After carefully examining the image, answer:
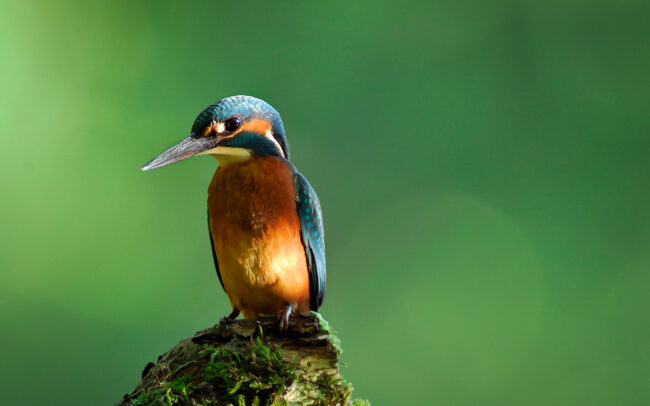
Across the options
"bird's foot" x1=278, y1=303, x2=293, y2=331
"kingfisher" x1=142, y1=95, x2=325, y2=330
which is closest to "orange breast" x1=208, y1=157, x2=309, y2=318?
"kingfisher" x1=142, y1=95, x2=325, y2=330

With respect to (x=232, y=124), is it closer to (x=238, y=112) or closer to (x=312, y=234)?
(x=238, y=112)

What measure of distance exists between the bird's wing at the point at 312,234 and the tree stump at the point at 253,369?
1.48 feet

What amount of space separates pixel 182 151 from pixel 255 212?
0.32 meters

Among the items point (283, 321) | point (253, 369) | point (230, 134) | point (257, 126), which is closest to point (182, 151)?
point (230, 134)

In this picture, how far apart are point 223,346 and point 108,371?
97.7 inches

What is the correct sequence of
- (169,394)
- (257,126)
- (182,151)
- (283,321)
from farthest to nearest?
(257,126)
(182,151)
(283,321)
(169,394)

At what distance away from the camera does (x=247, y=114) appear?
2377mm

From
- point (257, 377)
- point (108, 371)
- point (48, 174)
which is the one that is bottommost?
point (108, 371)

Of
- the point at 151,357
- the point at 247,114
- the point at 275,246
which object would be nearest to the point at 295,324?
the point at 275,246

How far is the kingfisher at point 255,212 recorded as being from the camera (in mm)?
2285

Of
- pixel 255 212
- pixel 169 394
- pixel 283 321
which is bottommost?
pixel 169 394

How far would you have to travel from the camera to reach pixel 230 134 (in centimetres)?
233

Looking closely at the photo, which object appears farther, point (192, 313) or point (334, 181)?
point (334, 181)

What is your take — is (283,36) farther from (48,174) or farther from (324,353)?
(324,353)
